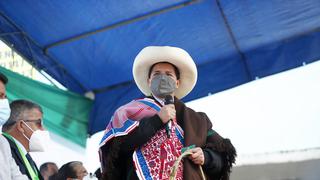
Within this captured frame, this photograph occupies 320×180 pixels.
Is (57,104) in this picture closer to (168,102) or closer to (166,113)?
(168,102)

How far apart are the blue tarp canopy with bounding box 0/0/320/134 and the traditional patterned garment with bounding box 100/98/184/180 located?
2.99 m

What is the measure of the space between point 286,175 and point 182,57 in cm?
496

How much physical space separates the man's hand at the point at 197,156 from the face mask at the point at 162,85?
1.22 ft

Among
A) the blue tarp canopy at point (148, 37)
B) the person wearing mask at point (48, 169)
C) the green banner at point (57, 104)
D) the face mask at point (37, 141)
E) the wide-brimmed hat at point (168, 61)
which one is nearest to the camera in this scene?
the wide-brimmed hat at point (168, 61)

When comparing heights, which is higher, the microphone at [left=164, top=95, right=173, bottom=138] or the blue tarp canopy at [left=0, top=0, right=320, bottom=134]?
the blue tarp canopy at [left=0, top=0, right=320, bottom=134]

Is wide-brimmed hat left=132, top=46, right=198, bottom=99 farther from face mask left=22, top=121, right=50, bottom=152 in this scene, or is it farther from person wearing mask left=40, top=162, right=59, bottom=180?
person wearing mask left=40, top=162, right=59, bottom=180

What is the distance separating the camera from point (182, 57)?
125 inches

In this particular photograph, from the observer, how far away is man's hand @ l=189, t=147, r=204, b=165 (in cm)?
268

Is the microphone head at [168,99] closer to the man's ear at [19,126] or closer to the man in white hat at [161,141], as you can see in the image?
the man in white hat at [161,141]

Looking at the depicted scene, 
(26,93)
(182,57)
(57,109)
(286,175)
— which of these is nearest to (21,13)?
(26,93)

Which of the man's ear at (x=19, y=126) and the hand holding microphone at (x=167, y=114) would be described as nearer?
the hand holding microphone at (x=167, y=114)

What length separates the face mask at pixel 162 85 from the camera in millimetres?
2879

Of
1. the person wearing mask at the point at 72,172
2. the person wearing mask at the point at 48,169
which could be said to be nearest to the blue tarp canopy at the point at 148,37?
the person wearing mask at the point at 48,169

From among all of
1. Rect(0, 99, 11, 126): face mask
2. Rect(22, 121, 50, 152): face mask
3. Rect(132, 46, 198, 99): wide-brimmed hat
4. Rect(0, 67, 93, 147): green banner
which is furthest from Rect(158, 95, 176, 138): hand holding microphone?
Rect(0, 67, 93, 147): green banner
